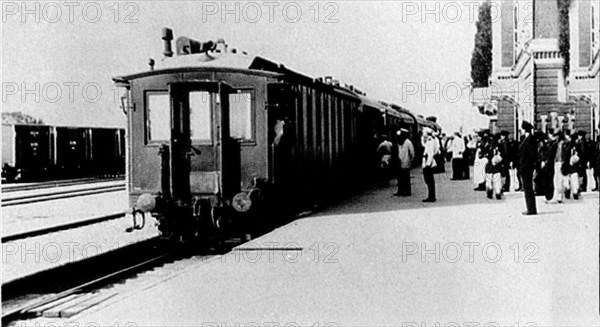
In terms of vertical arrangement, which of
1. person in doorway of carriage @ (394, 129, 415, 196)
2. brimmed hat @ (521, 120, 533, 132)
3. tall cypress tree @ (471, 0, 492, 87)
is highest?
tall cypress tree @ (471, 0, 492, 87)

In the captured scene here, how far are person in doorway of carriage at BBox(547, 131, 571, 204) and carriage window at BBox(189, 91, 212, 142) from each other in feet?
16.0

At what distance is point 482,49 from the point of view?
793 centimetres

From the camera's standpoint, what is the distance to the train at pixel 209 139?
1144 centimetres

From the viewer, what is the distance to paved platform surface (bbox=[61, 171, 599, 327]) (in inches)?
256

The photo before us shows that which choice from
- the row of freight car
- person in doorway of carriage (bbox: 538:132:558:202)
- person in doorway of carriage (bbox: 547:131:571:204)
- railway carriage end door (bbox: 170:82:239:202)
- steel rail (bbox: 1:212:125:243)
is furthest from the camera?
the row of freight car

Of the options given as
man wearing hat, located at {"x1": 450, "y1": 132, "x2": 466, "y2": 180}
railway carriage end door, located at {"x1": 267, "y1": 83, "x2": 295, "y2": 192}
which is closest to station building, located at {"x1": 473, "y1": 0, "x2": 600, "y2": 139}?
man wearing hat, located at {"x1": 450, "y1": 132, "x2": 466, "y2": 180}

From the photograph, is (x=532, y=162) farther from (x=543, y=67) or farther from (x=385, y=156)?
(x=385, y=156)

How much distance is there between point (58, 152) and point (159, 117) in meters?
20.5


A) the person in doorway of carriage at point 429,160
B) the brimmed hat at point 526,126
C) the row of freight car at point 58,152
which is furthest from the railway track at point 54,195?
the brimmed hat at point 526,126

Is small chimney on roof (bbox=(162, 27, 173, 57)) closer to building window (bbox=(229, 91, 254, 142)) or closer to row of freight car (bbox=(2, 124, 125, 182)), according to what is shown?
building window (bbox=(229, 91, 254, 142))

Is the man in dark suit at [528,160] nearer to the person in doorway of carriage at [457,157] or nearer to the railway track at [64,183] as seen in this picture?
the person in doorway of carriage at [457,157]

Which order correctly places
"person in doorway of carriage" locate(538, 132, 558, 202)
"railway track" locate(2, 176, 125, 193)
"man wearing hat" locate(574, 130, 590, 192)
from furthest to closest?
"railway track" locate(2, 176, 125, 193)
"person in doorway of carriage" locate(538, 132, 558, 202)
"man wearing hat" locate(574, 130, 590, 192)

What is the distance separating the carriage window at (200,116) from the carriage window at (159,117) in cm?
40

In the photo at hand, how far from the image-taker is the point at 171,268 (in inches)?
422
